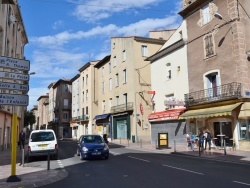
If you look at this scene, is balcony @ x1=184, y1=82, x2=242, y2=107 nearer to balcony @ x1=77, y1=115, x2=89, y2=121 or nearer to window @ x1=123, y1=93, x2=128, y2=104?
window @ x1=123, y1=93, x2=128, y2=104

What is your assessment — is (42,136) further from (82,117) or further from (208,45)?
(82,117)

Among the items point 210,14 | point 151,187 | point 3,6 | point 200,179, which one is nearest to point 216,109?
point 210,14

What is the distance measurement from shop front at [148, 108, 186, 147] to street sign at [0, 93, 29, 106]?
18047 millimetres

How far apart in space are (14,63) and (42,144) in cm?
761

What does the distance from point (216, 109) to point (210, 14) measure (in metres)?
8.26

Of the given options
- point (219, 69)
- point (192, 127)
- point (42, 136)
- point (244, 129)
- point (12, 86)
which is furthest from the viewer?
point (192, 127)

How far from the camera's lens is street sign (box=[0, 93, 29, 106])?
966cm

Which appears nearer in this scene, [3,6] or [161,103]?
[3,6]

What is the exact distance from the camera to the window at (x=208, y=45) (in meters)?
24.8

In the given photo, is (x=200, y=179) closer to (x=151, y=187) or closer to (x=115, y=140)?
(x=151, y=187)

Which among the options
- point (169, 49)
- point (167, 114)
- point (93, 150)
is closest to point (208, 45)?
point (169, 49)

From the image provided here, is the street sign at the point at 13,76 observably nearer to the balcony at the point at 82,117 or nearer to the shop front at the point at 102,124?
the shop front at the point at 102,124

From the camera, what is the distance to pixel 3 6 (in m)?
25.6

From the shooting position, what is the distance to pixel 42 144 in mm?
16766
